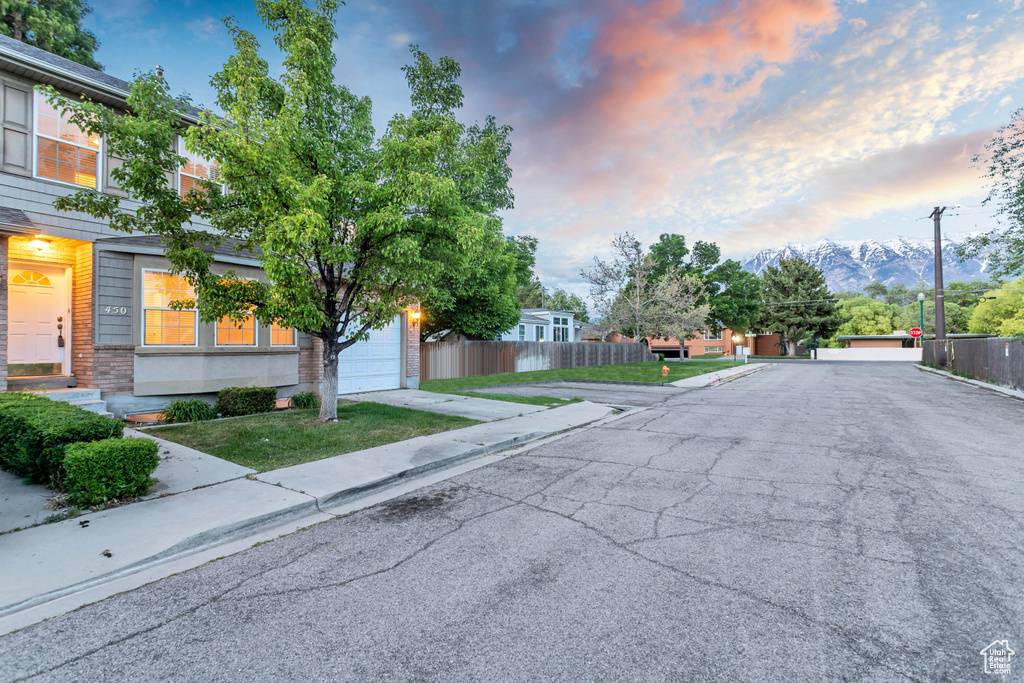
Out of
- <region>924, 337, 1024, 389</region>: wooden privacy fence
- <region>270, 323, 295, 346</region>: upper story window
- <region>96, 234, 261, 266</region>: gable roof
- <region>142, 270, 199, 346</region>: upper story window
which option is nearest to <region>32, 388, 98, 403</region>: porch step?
<region>142, 270, 199, 346</region>: upper story window

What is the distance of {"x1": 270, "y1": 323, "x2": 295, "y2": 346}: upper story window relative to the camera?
481 inches

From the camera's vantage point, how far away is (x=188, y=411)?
→ 9.94 m

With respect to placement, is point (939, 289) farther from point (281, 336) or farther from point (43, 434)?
point (43, 434)

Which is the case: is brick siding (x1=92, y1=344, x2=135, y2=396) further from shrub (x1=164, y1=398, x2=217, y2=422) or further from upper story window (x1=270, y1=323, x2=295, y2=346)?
upper story window (x1=270, y1=323, x2=295, y2=346)

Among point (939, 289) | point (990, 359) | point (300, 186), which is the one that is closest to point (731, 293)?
point (939, 289)

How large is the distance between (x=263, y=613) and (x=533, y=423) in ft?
23.8

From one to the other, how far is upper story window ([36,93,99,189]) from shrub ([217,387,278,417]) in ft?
17.7

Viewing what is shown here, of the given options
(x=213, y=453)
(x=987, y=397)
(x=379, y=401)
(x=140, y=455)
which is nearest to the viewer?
(x=140, y=455)

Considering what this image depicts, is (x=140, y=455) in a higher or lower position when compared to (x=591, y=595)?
higher

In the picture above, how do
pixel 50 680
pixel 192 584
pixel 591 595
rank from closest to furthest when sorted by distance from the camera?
pixel 50 680, pixel 591 595, pixel 192 584

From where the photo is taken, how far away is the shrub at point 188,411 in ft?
32.1

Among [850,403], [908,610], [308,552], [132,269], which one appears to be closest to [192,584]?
[308,552]

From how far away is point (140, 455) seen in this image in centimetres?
511

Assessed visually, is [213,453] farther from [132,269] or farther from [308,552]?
[132,269]
